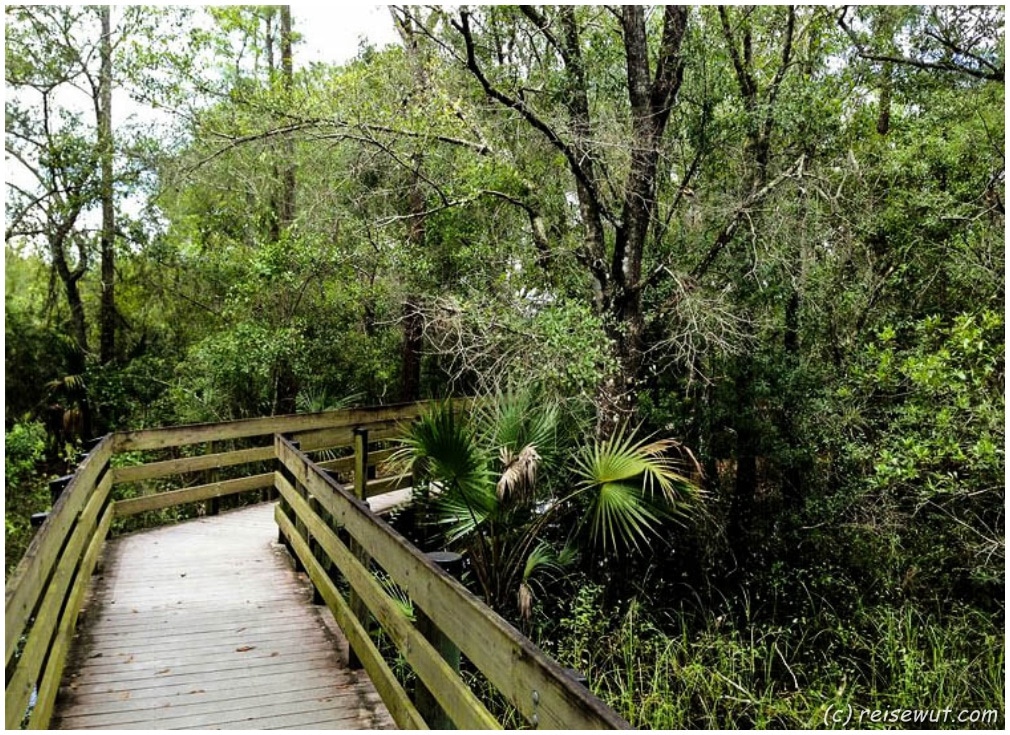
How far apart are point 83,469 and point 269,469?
293 inches

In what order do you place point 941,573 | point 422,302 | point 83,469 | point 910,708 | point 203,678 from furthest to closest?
point 422,302, point 941,573, point 910,708, point 83,469, point 203,678

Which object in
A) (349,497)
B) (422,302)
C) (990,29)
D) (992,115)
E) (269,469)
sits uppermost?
(990,29)

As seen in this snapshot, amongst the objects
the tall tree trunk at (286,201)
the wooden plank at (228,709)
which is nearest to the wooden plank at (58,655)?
the wooden plank at (228,709)

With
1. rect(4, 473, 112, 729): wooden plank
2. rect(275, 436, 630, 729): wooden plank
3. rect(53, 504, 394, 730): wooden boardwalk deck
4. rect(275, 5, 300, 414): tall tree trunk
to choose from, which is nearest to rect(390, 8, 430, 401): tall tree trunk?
rect(275, 5, 300, 414): tall tree trunk

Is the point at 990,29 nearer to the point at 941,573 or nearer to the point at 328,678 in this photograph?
the point at 941,573

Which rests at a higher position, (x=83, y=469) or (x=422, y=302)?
(x=422, y=302)

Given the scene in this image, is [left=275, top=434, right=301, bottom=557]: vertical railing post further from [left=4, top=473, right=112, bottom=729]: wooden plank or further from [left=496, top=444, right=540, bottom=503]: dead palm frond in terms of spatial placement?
[left=4, top=473, right=112, bottom=729]: wooden plank

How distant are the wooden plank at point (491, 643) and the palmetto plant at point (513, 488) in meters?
2.26

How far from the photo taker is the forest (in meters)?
7.08

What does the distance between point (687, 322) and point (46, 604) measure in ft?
23.9

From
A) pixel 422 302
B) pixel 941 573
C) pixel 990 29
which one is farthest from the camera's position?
pixel 422 302

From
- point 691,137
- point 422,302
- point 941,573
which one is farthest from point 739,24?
point 941,573

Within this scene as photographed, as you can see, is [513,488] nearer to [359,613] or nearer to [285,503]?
[285,503]

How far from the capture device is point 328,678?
4.32 m
